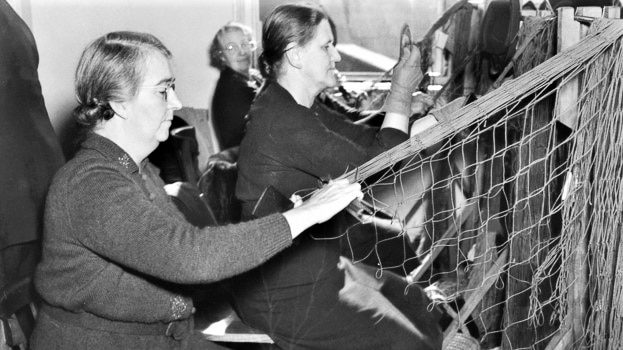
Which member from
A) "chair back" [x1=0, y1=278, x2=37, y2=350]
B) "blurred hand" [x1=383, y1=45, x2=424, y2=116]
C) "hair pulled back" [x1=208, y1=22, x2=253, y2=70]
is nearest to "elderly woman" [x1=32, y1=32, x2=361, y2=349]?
"chair back" [x1=0, y1=278, x2=37, y2=350]

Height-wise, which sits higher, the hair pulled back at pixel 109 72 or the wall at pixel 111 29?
the hair pulled back at pixel 109 72

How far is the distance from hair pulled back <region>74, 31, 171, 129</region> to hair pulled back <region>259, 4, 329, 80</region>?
649mm

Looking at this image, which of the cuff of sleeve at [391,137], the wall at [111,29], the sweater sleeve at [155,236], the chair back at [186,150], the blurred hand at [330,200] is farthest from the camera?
the chair back at [186,150]

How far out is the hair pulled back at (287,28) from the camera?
2168 millimetres

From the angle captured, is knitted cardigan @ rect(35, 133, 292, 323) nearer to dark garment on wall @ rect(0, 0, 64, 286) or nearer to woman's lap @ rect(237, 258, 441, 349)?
woman's lap @ rect(237, 258, 441, 349)

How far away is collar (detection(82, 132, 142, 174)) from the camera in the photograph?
5.03ft

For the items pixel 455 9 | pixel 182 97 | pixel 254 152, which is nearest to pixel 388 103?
pixel 254 152

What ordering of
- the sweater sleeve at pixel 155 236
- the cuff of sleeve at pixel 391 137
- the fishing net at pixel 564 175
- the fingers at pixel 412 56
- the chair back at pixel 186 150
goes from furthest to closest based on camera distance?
1. the chair back at pixel 186 150
2. the fingers at pixel 412 56
3. the cuff of sleeve at pixel 391 137
4. the fishing net at pixel 564 175
5. the sweater sleeve at pixel 155 236

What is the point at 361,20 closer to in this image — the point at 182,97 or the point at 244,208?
the point at 182,97

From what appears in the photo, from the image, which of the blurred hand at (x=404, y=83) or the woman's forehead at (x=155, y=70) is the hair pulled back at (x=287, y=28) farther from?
the woman's forehead at (x=155, y=70)

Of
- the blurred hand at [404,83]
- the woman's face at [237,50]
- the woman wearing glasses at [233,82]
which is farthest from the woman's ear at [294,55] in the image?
the woman's face at [237,50]

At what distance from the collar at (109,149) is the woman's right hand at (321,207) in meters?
0.34

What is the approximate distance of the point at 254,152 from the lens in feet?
6.96

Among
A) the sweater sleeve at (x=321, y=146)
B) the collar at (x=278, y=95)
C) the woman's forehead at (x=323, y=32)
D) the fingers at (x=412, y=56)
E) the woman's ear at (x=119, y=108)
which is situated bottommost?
the sweater sleeve at (x=321, y=146)
